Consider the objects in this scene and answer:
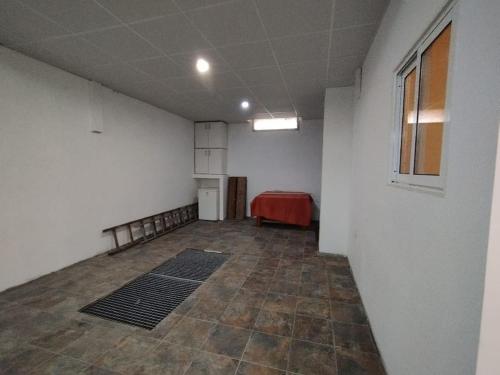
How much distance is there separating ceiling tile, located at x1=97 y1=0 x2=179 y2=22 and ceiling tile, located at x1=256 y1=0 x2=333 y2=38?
0.73 meters

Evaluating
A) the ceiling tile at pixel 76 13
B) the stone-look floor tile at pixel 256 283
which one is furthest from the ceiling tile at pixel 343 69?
the stone-look floor tile at pixel 256 283

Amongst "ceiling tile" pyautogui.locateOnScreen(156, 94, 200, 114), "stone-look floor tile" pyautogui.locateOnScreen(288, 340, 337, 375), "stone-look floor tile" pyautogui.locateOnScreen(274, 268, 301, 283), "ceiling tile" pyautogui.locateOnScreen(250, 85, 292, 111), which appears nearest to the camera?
"stone-look floor tile" pyautogui.locateOnScreen(288, 340, 337, 375)

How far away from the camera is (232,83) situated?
3354 mm

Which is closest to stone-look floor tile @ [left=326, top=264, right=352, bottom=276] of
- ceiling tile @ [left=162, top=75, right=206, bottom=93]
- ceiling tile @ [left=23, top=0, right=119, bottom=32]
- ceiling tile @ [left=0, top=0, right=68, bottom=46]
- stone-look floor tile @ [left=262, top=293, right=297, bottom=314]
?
stone-look floor tile @ [left=262, top=293, right=297, bottom=314]

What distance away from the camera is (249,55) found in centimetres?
251

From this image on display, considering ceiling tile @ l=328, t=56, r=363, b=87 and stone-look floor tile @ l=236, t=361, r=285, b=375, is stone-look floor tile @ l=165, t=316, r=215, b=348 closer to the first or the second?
stone-look floor tile @ l=236, t=361, r=285, b=375

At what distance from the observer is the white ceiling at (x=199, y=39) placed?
5.89 feet

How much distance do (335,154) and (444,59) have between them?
8.19ft

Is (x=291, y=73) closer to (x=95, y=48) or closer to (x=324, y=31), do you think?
(x=324, y=31)

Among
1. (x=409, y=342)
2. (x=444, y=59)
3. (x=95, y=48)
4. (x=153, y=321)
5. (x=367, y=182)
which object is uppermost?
(x=95, y=48)

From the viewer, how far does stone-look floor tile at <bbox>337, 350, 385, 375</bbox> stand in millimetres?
1525

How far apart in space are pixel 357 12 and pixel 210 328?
2926mm

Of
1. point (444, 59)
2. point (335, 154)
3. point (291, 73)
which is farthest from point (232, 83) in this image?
point (444, 59)

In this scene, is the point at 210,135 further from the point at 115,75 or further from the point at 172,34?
the point at 172,34
